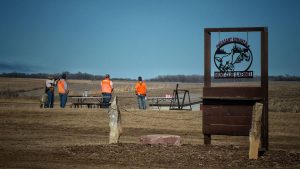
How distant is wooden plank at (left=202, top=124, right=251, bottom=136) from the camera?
16.3 meters

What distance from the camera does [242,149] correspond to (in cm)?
1580

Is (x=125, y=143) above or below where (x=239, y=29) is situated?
below

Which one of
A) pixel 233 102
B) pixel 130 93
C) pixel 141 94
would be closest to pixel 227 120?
pixel 233 102

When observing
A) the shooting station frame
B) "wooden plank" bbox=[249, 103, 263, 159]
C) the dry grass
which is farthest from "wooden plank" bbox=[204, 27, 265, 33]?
the dry grass

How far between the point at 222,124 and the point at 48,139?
20.4 ft

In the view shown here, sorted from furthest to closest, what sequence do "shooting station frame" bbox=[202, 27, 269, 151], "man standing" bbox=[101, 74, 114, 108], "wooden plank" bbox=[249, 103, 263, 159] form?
"man standing" bbox=[101, 74, 114, 108], "shooting station frame" bbox=[202, 27, 269, 151], "wooden plank" bbox=[249, 103, 263, 159]

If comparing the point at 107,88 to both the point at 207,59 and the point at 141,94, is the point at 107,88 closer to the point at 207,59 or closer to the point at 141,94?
the point at 141,94

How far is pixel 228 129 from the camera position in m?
16.5

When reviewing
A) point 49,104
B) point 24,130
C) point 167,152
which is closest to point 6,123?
point 24,130

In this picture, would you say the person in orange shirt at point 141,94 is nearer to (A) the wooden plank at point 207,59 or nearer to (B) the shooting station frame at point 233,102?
(A) the wooden plank at point 207,59

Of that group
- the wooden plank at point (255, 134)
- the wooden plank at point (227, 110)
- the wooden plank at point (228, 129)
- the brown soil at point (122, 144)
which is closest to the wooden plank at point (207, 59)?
the wooden plank at point (227, 110)

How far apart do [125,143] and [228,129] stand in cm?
317

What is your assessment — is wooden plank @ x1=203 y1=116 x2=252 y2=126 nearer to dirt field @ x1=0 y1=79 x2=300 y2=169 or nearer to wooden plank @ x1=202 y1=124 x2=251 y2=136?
wooden plank @ x1=202 y1=124 x2=251 y2=136

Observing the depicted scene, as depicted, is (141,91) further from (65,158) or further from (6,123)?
(65,158)
